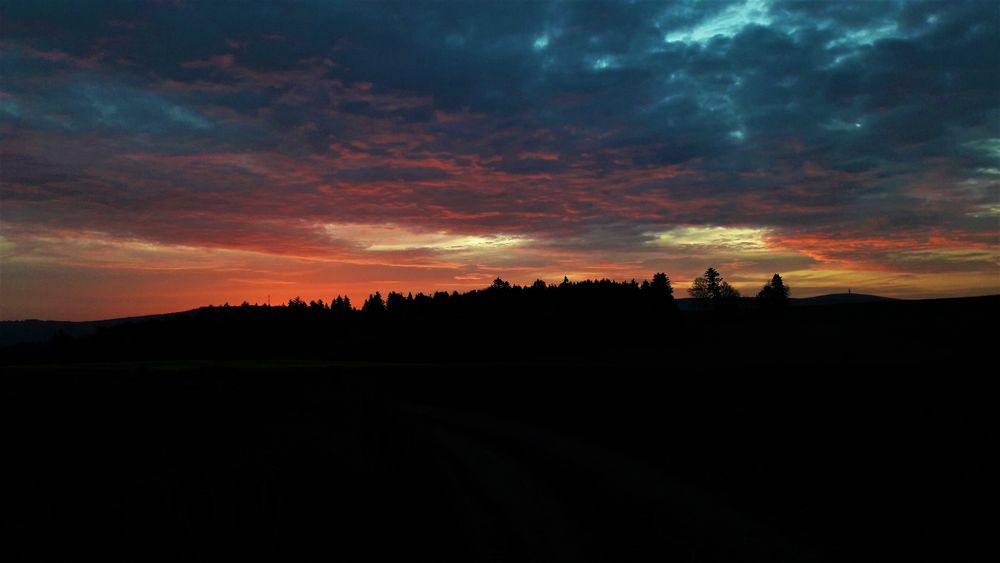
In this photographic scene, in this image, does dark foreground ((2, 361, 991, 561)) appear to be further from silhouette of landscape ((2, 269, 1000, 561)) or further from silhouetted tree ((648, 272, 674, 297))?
silhouetted tree ((648, 272, 674, 297))

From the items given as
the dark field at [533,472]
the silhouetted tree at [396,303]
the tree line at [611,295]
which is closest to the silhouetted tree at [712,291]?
the tree line at [611,295]

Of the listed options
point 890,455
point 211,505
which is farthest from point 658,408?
point 211,505

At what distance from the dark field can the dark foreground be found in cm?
5

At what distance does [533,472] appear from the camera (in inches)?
579

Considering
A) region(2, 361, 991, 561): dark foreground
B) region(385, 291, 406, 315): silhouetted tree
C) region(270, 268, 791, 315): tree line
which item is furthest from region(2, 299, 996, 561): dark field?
region(385, 291, 406, 315): silhouetted tree

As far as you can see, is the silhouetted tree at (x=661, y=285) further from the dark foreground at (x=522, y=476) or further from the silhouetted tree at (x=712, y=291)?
the dark foreground at (x=522, y=476)

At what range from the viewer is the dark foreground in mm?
8516

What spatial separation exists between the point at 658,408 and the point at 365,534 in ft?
42.3

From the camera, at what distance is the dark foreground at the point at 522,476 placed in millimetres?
8516

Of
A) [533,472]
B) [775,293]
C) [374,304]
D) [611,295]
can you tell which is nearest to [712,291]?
[775,293]

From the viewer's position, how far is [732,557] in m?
8.65

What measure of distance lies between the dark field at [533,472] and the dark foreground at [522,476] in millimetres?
52

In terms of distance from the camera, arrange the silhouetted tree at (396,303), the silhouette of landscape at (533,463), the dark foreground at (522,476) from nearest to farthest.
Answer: the dark foreground at (522,476) < the silhouette of landscape at (533,463) < the silhouetted tree at (396,303)

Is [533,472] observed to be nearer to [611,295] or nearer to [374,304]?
[611,295]
